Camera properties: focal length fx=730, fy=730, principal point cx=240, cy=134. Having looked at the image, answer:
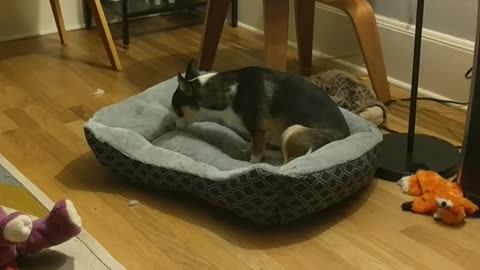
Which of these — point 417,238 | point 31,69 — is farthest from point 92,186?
point 31,69

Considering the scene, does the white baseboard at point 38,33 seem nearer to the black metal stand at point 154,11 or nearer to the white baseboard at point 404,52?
the black metal stand at point 154,11

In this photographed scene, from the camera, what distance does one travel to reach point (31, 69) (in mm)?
2734

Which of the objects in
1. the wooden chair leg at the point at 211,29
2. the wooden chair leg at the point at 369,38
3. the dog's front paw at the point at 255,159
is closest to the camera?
the dog's front paw at the point at 255,159

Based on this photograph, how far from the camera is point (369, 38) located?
2.38m

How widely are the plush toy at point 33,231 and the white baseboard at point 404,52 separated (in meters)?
1.44

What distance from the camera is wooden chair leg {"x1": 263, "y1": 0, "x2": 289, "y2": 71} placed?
7.41 ft

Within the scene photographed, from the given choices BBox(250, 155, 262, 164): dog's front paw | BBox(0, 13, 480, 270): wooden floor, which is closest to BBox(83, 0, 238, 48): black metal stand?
BBox(0, 13, 480, 270): wooden floor

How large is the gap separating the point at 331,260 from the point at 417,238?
8.9 inches

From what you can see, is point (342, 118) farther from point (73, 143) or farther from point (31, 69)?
point (31, 69)

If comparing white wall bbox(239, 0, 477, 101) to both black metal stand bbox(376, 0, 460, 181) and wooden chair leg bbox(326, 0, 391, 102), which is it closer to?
wooden chair leg bbox(326, 0, 391, 102)

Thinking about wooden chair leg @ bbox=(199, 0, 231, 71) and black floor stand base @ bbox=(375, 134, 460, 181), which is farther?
wooden chair leg @ bbox=(199, 0, 231, 71)

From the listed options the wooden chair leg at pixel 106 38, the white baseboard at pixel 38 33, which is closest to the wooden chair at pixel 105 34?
the wooden chair leg at pixel 106 38

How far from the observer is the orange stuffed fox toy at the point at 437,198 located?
1709 mm

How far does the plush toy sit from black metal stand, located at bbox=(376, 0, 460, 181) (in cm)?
86
